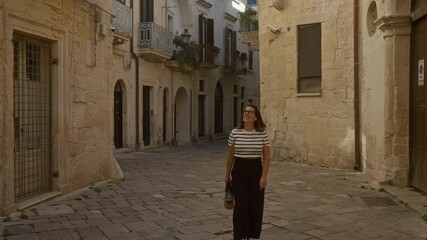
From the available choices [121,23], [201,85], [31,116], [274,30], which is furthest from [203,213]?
[201,85]

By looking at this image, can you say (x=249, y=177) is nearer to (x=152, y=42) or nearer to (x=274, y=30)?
(x=274, y=30)

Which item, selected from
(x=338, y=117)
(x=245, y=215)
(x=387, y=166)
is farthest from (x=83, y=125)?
(x=338, y=117)

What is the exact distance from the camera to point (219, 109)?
1038 inches

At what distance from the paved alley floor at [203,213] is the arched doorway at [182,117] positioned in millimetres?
12161

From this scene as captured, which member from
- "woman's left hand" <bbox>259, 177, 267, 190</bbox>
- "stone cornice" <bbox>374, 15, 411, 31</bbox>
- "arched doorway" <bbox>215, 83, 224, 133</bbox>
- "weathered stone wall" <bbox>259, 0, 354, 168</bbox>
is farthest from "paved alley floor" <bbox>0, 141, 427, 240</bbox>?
"arched doorway" <bbox>215, 83, 224, 133</bbox>

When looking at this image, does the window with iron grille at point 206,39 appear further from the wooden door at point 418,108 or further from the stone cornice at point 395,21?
the wooden door at point 418,108

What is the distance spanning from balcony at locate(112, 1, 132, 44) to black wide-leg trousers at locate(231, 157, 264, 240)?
11.2 metres

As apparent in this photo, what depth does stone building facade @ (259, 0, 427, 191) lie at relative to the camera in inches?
315

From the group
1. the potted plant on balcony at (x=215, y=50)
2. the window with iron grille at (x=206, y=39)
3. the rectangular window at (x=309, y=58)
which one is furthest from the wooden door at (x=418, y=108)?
the potted plant on balcony at (x=215, y=50)

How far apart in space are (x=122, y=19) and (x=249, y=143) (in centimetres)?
1205

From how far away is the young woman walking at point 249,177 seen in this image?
4.70 meters

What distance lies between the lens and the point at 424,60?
7406mm

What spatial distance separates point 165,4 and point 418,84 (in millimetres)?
13637

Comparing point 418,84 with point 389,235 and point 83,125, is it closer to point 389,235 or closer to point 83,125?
point 389,235
